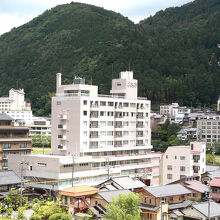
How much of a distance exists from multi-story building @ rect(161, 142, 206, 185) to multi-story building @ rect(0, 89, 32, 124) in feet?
270

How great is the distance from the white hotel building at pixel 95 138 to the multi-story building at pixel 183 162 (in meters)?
4.12

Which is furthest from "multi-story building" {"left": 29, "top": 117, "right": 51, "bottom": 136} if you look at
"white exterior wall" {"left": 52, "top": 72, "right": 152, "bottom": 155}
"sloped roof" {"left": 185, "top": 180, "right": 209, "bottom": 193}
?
"sloped roof" {"left": 185, "top": 180, "right": 209, "bottom": 193}

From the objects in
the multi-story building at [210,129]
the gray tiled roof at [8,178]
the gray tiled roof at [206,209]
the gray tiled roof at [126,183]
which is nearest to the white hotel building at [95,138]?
the gray tiled roof at [8,178]

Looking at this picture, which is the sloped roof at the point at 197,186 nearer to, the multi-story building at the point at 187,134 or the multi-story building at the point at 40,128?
the multi-story building at the point at 187,134

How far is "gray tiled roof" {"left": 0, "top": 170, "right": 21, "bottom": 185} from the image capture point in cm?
4672

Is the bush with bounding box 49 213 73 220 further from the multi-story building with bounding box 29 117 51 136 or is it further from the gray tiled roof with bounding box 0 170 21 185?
the multi-story building with bounding box 29 117 51 136

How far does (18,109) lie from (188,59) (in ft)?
247

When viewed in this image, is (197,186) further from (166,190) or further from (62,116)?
(62,116)

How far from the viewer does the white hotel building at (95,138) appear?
53.3 meters

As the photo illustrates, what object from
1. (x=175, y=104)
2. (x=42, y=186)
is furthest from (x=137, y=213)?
(x=175, y=104)

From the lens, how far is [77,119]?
57.5 metres

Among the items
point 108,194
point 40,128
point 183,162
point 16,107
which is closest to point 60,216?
point 108,194

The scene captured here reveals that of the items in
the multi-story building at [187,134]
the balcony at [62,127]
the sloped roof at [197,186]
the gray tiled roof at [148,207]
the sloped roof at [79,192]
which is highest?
the balcony at [62,127]

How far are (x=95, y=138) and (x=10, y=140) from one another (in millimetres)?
12426
